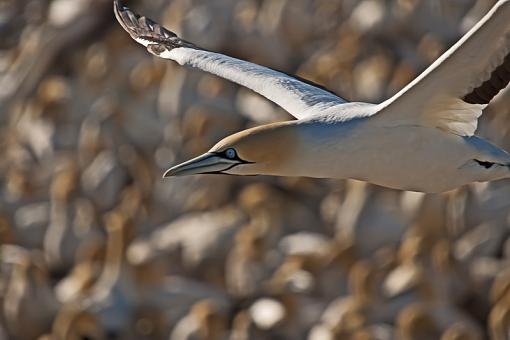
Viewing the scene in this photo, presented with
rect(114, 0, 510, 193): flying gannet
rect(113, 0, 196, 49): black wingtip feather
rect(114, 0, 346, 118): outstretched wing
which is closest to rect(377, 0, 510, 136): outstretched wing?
rect(114, 0, 510, 193): flying gannet

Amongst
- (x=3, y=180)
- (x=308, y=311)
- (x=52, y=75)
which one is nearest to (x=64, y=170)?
(x=3, y=180)

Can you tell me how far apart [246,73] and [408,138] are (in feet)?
3.79

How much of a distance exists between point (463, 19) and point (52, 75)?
4.85 m

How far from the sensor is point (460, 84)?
557 centimetres

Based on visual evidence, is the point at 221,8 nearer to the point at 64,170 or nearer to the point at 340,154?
the point at 64,170

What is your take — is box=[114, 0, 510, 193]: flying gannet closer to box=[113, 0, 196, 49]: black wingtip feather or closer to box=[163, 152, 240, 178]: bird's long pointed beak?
box=[163, 152, 240, 178]: bird's long pointed beak

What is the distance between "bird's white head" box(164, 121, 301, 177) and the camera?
545cm

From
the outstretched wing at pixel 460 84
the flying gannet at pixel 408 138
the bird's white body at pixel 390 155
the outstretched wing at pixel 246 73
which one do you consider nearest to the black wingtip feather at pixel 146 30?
the outstretched wing at pixel 246 73

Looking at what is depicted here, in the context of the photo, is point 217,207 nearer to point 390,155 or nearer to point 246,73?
point 246,73

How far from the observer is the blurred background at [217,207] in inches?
467

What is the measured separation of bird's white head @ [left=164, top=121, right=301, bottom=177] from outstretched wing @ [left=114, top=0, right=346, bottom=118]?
450 millimetres

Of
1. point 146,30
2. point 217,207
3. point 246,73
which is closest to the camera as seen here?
point 246,73

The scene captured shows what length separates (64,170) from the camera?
15.5 meters

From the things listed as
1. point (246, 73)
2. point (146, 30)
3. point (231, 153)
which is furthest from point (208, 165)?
point (146, 30)
